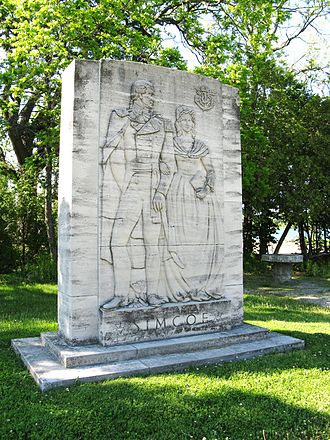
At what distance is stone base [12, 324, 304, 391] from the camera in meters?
4.61

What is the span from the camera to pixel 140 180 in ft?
18.4

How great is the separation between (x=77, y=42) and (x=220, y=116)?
6.51 m

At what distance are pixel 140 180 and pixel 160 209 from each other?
0.48 m

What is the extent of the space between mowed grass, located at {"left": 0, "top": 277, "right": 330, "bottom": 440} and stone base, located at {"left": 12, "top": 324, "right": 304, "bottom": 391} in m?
0.14

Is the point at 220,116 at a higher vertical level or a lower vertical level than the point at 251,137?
lower

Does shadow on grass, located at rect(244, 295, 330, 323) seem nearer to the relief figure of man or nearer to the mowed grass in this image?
the mowed grass

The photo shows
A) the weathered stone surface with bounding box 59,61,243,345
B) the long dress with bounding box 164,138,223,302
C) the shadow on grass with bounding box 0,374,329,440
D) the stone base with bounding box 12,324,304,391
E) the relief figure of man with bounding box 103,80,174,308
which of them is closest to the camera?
the shadow on grass with bounding box 0,374,329,440

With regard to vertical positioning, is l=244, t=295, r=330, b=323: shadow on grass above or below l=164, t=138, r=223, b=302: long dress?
below

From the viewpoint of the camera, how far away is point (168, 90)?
589cm

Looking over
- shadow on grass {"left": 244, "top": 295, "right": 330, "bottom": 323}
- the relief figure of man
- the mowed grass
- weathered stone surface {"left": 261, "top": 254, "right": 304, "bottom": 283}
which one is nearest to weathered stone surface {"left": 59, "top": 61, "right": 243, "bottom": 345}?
the relief figure of man

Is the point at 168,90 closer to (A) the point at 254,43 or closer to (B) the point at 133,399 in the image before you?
(B) the point at 133,399

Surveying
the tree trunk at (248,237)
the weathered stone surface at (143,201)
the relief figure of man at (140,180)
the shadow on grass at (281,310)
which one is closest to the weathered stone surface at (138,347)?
the weathered stone surface at (143,201)

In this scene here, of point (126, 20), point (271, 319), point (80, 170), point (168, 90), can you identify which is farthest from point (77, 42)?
point (271, 319)

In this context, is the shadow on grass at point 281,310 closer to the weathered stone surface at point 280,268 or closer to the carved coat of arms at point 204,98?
the weathered stone surface at point 280,268
